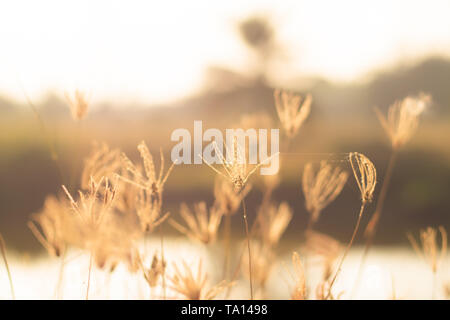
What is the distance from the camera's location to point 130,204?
1002mm

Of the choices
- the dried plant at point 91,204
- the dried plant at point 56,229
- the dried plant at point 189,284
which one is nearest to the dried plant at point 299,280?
the dried plant at point 189,284

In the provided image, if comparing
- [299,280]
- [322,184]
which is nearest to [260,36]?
[322,184]

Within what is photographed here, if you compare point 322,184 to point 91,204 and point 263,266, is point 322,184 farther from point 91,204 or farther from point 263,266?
point 91,204

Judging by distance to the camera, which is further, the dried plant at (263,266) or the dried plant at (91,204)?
the dried plant at (263,266)

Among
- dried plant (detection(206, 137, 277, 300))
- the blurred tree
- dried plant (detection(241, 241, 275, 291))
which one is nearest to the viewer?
dried plant (detection(206, 137, 277, 300))

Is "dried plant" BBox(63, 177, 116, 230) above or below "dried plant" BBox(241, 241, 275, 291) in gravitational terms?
above

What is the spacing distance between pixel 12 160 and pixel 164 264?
5.91 m

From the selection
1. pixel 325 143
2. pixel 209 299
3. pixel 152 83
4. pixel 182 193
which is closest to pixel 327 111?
pixel 325 143

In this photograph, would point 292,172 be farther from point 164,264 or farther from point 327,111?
point 164,264

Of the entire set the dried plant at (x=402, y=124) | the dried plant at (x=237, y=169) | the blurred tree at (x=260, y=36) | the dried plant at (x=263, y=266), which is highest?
the blurred tree at (x=260, y=36)

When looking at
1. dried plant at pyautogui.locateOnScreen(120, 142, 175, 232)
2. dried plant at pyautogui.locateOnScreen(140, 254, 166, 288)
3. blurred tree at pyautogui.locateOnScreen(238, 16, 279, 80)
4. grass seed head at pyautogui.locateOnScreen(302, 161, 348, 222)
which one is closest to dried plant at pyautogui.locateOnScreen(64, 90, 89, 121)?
dried plant at pyautogui.locateOnScreen(120, 142, 175, 232)

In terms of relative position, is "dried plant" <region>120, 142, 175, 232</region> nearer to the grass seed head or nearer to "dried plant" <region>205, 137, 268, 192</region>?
"dried plant" <region>205, 137, 268, 192</region>

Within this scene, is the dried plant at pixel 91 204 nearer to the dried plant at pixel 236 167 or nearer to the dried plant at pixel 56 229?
the dried plant at pixel 56 229

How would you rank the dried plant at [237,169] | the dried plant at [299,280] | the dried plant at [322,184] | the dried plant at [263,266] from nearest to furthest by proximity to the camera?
the dried plant at [237,169], the dried plant at [299,280], the dried plant at [322,184], the dried plant at [263,266]
